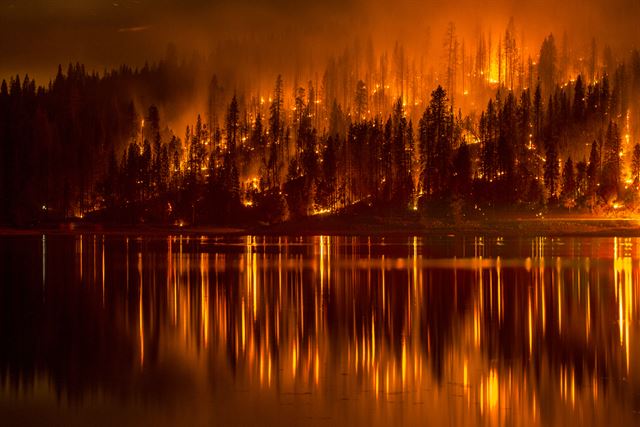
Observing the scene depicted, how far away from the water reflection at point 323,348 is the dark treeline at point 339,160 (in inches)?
3192

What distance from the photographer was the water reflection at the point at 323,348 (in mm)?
17453

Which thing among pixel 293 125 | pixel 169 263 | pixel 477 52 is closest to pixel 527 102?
pixel 477 52

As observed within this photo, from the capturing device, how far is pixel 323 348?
78.1ft

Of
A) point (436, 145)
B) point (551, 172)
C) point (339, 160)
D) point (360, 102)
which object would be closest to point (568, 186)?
point (551, 172)

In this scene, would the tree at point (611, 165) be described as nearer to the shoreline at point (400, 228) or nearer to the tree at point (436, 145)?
the shoreline at point (400, 228)

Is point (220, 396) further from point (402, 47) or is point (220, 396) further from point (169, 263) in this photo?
point (402, 47)

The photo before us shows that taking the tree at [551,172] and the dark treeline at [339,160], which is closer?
the tree at [551,172]

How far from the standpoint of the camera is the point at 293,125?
17288 centimetres

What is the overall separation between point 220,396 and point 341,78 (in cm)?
16947

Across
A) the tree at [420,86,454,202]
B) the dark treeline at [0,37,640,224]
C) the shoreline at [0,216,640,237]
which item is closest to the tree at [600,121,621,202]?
the dark treeline at [0,37,640,224]

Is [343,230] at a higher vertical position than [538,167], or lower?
lower

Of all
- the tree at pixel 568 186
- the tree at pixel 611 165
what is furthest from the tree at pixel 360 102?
the tree at pixel 568 186

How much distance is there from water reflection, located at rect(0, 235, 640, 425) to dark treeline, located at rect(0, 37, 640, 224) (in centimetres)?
8108

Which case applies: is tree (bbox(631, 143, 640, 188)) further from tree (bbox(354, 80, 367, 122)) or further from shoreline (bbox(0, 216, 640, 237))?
tree (bbox(354, 80, 367, 122))
